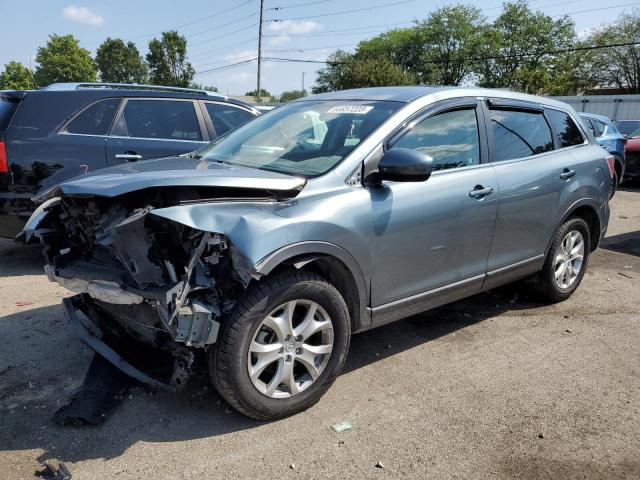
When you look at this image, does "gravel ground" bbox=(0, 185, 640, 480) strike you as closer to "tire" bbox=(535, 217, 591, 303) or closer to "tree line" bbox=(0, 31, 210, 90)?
"tire" bbox=(535, 217, 591, 303)

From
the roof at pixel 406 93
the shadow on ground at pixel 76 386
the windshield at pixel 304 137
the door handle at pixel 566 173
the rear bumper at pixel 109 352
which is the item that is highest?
the roof at pixel 406 93

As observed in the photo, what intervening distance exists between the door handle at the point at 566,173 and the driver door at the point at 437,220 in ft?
3.09

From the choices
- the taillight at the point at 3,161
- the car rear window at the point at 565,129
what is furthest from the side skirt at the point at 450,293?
the taillight at the point at 3,161

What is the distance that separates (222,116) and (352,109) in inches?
128

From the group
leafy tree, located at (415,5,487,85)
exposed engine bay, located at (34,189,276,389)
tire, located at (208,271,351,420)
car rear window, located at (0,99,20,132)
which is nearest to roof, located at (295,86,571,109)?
tire, located at (208,271,351,420)

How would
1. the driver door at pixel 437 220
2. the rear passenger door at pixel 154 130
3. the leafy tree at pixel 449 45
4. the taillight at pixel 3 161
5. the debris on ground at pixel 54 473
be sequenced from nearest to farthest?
the debris on ground at pixel 54 473 < the driver door at pixel 437 220 < the taillight at pixel 3 161 < the rear passenger door at pixel 154 130 < the leafy tree at pixel 449 45

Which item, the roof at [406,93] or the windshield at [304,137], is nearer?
the windshield at [304,137]

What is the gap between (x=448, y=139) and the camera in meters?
3.74

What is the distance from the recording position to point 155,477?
250 centimetres

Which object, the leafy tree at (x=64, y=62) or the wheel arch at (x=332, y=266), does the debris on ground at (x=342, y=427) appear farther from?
the leafy tree at (x=64, y=62)

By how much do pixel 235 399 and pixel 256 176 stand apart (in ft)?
3.93

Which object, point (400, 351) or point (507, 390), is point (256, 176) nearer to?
point (400, 351)

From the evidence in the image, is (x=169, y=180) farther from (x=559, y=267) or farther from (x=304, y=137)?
(x=559, y=267)

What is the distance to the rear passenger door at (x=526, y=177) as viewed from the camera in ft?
13.1
